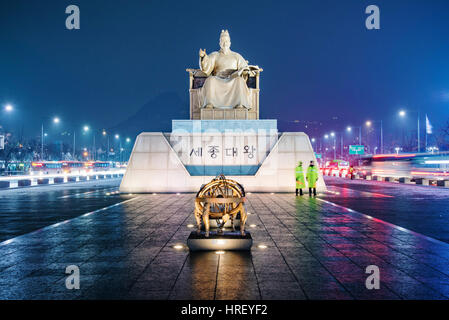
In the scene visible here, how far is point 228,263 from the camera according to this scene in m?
4.80

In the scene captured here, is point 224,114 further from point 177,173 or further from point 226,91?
point 177,173

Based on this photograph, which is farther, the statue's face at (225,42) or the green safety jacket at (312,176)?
the statue's face at (225,42)

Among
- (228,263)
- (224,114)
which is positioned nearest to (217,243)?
(228,263)

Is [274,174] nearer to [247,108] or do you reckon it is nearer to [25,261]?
[247,108]

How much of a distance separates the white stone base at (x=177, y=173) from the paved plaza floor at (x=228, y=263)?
7.71m

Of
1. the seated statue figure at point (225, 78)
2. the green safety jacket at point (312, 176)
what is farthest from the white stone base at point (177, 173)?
the seated statue figure at point (225, 78)

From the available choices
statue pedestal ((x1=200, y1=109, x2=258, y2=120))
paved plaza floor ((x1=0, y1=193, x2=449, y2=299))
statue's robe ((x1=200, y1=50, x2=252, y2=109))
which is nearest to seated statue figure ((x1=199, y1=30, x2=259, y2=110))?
statue's robe ((x1=200, y1=50, x2=252, y2=109))

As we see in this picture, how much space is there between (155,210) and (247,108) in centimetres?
889

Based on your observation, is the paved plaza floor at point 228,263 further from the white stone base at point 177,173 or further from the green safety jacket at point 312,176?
the white stone base at point 177,173

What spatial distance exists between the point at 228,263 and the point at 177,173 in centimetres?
1130

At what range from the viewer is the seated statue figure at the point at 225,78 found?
57.8 ft

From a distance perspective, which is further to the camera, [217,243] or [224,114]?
[224,114]

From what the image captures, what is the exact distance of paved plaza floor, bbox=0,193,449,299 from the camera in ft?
12.3

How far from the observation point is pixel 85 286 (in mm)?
3918
